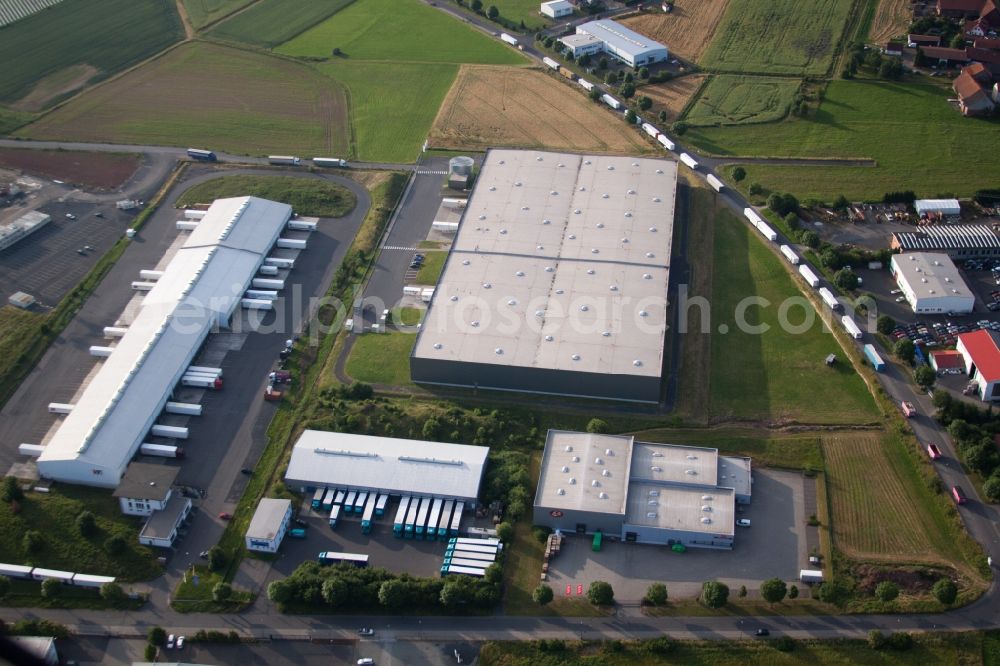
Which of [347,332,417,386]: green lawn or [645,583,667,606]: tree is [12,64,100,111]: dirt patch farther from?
[645,583,667,606]: tree

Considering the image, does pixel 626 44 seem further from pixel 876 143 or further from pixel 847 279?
pixel 847 279

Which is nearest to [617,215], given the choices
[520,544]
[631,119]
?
[631,119]

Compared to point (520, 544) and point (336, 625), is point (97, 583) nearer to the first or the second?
point (336, 625)

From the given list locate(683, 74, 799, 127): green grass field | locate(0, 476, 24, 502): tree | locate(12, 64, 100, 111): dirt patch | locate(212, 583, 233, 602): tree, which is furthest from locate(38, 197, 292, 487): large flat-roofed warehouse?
locate(683, 74, 799, 127): green grass field

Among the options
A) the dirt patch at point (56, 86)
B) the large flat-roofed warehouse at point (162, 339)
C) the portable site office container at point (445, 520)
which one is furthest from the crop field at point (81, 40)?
the portable site office container at point (445, 520)

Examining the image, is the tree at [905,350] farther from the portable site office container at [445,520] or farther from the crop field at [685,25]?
the crop field at [685,25]

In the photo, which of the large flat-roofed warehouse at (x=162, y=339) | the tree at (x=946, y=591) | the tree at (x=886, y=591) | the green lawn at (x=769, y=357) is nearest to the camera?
the tree at (x=946, y=591)
